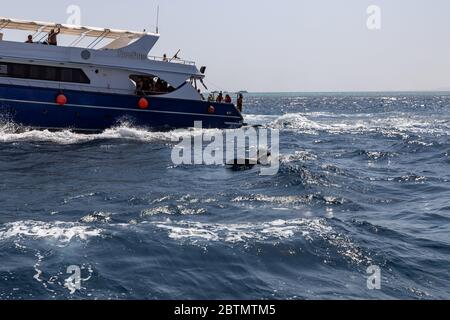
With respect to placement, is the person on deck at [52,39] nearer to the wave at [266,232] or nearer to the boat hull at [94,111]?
the boat hull at [94,111]

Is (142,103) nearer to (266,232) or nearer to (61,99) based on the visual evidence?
(61,99)

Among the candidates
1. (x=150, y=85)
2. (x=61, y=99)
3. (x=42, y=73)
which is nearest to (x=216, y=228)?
(x=61, y=99)

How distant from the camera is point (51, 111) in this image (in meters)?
27.6

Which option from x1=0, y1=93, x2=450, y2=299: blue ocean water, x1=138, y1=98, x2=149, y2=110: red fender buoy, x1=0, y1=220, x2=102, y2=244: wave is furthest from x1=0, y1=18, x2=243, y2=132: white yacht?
x1=0, y1=220, x2=102, y2=244: wave

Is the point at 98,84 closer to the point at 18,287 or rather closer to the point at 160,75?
the point at 160,75

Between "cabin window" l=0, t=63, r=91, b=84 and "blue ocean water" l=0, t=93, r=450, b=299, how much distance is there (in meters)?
4.97

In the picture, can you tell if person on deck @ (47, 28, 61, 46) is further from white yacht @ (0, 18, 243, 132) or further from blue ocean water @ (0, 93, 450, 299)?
blue ocean water @ (0, 93, 450, 299)

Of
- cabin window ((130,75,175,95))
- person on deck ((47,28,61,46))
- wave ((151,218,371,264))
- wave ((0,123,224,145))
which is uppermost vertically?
person on deck ((47,28,61,46))

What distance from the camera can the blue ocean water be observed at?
→ 377 inches
